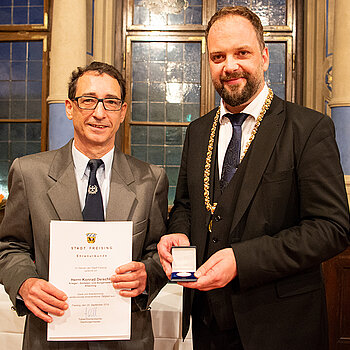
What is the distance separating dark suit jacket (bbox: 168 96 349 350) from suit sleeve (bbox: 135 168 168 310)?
18 centimetres

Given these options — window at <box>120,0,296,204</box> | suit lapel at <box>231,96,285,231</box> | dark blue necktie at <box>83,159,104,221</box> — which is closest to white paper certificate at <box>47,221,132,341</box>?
dark blue necktie at <box>83,159,104,221</box>

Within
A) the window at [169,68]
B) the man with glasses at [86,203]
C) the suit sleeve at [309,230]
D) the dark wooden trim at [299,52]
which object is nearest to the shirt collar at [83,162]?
the man with glasses at [86,203]

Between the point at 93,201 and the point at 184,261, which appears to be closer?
the point at 184,261

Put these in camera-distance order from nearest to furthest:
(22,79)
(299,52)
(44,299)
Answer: (44,299) < (299,52) < (22,79)

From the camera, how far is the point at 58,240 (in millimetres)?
1405

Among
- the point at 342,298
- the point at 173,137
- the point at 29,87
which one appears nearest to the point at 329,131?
the point at 342,298

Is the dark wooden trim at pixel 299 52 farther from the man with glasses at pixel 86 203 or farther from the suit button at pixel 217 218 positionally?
the suit button at pixel 217 218

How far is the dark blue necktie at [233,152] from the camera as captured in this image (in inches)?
61.4

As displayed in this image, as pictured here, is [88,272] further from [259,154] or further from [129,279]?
[259,154]

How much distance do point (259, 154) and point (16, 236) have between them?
3.10ft

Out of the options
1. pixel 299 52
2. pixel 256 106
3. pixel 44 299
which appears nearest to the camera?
pixel 44 299

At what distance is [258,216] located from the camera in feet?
4.72

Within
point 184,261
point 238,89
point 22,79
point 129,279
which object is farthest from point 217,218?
point 22,79

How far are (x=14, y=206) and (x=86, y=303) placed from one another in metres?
0.46
